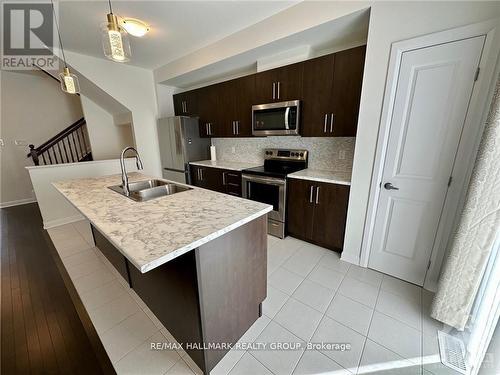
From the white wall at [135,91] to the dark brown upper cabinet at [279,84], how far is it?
2.42 m

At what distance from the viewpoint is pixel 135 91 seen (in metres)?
3.79

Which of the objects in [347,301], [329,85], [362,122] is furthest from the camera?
[329,85]

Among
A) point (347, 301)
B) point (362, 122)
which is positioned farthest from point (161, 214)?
point (362, 122)

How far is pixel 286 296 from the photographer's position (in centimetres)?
181

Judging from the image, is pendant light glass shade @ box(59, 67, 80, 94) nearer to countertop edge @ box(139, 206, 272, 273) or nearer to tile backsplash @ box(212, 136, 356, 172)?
A: countertop edge @ box(139, 206, 272, 273)

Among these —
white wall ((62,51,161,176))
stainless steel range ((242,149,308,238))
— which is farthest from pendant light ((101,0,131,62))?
white wall ((62,51,161,176))

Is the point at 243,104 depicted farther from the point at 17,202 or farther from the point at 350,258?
the point at 17,202

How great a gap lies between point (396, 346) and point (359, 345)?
0.81 ft

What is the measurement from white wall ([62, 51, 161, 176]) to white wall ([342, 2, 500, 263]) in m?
3.83

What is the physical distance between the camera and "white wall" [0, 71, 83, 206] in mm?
4390

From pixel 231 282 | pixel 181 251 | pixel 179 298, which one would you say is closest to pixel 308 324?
pixel 231 282

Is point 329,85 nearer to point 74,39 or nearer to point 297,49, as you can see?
point 297,49

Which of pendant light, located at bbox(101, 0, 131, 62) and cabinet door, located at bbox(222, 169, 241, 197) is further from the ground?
pendant light, located at bbox(101, 0, 131, 62)

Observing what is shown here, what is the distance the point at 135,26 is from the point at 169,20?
39 centimetres
